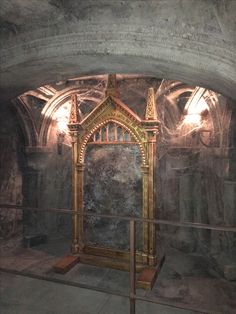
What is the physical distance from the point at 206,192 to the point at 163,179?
1.17m

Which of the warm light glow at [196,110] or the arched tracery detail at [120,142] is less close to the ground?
the warm light glow at [196,110]

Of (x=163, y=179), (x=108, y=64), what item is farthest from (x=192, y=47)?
(x=163, y=179)

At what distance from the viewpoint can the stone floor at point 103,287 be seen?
3127mm

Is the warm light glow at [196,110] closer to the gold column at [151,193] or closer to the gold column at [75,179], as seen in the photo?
the gold column at [151,193]

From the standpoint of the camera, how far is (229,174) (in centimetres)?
392

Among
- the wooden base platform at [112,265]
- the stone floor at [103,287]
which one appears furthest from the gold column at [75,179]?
the stone floor at [103,287]

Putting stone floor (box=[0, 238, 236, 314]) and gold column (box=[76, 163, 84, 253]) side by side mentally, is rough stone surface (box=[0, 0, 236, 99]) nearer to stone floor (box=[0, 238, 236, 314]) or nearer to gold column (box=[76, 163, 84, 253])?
stone floor (box=[0, 238, 236, 314])

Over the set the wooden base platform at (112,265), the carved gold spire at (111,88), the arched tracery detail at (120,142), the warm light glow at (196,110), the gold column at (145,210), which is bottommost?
the wooden base platform at (112,265)

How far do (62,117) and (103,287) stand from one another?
3.84 m

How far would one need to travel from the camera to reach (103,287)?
3602 mm

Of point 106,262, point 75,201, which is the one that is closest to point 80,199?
point 75,201

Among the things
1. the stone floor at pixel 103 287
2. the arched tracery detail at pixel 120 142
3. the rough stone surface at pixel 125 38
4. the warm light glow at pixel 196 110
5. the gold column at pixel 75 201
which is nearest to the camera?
the rough stone surface at pixel 125 38

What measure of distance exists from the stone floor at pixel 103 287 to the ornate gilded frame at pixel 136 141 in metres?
0.33

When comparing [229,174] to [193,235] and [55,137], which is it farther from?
[55,137]
